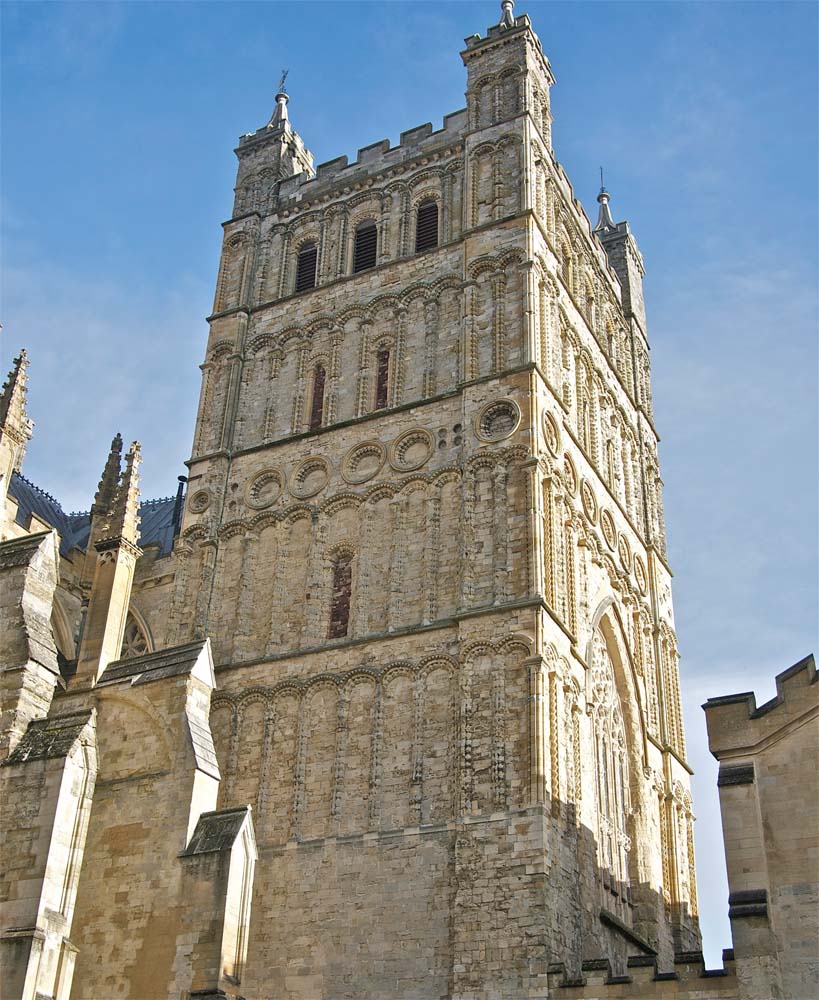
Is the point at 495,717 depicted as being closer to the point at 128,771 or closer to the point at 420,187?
the point at 128,771

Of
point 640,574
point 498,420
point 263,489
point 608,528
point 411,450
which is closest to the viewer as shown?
point 498,420

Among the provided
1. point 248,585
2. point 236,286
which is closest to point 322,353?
point 236,286

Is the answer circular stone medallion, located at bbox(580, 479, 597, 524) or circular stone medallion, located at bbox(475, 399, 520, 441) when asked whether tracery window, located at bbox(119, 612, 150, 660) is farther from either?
circular stone medallion, located at bbox(580, 479, 597, 524)

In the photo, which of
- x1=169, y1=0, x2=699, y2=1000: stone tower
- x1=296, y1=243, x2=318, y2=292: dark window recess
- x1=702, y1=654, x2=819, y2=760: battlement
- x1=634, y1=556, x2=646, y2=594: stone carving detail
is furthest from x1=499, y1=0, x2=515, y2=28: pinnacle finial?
x1=702, y1=654, x2=819, y2=760: battlement

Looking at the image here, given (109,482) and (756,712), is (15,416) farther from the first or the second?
(756,712)

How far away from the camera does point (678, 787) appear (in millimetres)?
28422

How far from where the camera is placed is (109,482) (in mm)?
28047

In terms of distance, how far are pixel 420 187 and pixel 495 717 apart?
1443 cm

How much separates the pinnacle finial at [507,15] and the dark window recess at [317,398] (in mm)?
10294

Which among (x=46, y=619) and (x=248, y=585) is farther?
(x=248, y=585)

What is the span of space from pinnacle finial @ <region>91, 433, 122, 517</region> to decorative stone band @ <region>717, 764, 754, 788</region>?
14991mm

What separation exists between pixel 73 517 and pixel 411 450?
1273cm

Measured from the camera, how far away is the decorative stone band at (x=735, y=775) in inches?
669

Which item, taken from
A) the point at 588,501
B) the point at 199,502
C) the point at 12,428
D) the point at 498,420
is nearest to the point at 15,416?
the point at 12,428
